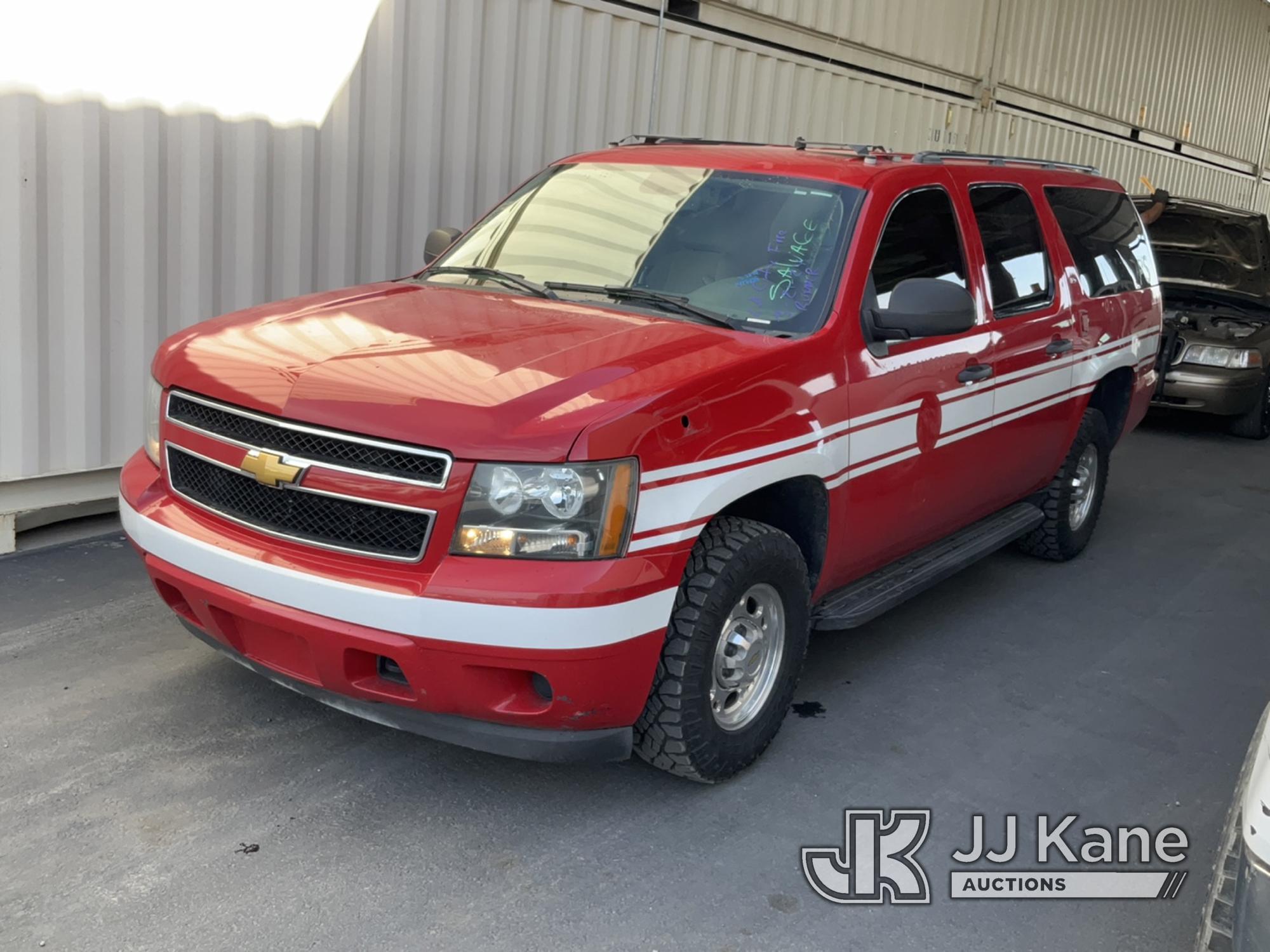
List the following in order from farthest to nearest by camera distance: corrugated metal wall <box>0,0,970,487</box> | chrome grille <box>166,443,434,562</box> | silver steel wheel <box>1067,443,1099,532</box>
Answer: silver steel wheel <box>1067,443,1099,532</box> < corrugated metal wall <box>0,0,970,487</box> < chrome grille <box>166,443,434,562</box>

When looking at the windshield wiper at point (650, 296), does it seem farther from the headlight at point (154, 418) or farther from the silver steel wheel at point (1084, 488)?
the silver steel wheel at point (1084, 488)

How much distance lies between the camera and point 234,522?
3.48 meters

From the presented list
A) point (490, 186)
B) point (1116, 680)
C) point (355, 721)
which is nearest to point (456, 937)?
point (355, 721)

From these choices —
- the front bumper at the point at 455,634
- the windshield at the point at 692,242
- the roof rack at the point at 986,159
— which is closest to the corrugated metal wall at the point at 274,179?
the windshield at the point at 692,242

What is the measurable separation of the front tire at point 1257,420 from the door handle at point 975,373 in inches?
271

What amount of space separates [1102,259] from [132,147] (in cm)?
466

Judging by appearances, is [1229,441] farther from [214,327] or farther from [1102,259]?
[214,327]

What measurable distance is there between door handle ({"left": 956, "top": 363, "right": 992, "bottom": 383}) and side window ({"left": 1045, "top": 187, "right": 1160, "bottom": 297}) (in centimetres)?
133

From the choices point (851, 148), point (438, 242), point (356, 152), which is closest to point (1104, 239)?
point (851, 148)

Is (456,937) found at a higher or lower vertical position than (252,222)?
lower

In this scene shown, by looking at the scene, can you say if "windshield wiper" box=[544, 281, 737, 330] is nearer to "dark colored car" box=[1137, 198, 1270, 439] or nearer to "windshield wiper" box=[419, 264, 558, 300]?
"windshield wiper" box=[419, 264, 558, 300]

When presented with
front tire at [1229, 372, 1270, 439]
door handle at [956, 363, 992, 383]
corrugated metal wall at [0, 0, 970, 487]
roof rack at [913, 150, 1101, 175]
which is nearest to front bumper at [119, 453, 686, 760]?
door handle at [956, 363, 992, 383]

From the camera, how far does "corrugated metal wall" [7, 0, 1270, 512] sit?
5594 millimetres

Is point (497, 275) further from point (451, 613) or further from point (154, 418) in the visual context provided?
point (451, 613)
